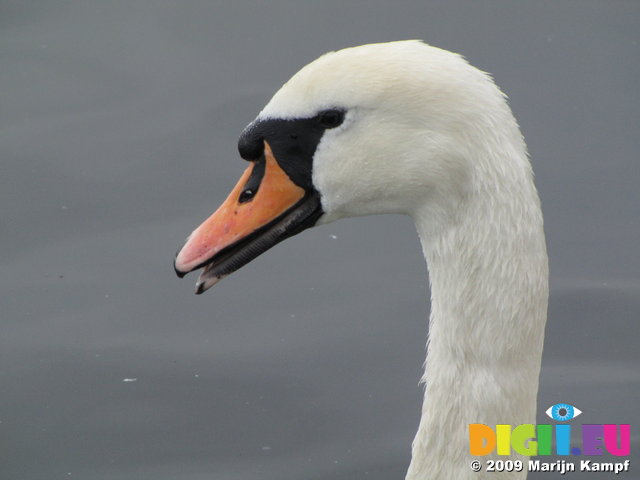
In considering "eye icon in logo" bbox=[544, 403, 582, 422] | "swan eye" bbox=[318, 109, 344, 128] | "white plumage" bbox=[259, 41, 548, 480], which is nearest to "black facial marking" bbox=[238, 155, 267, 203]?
"white plumage" bbox=[259, 41, 548, 480]

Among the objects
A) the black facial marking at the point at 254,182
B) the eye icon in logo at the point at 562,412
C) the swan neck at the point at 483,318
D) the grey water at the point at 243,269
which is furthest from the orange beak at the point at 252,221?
the eye icon in logo at the point at 562,412

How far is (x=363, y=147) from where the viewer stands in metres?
3.58

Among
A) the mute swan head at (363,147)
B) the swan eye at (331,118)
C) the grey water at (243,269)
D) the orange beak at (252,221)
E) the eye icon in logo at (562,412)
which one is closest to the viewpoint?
the mute swan head at (363,147)

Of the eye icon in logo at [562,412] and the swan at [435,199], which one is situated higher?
the swan at [435,199]

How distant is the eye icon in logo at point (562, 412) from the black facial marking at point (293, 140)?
7.07 ft

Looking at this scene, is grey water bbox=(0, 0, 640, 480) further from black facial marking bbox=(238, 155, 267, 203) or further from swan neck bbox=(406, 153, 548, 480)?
black facial marking bbox=(238, 155, 267, 203)

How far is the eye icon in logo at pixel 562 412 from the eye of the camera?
5.40 meters

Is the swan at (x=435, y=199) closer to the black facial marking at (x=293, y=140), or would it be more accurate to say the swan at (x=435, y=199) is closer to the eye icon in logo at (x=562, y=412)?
the black facial marking at (x=293, y=140)

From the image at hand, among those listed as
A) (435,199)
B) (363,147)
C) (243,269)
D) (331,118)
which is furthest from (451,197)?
(243,269)

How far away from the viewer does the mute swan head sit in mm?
3371

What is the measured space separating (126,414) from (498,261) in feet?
8.60

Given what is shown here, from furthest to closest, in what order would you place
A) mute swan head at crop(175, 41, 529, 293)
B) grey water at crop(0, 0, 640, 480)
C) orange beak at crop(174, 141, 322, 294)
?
grey water at crop(0, 0, 640, 480)
orange beak at crop(174, 141, 322, 294)
mute swan head at crop(175, 41, 529, 293)

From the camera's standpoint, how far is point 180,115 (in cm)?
694

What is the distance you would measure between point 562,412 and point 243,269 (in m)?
1.70
